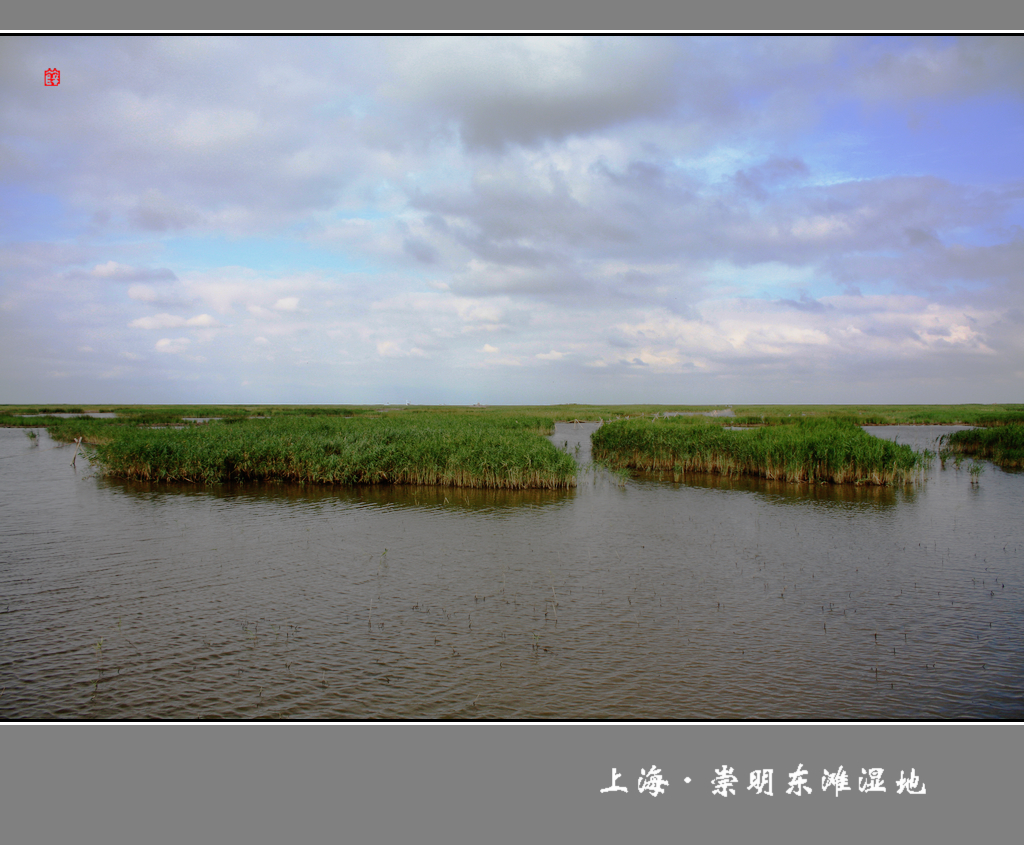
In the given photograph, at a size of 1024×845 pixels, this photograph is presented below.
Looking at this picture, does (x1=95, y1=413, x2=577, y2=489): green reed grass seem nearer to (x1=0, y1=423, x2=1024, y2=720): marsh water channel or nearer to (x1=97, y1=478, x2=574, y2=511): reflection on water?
(x1=97, y1=478, x2=574, y2=511): reflection on water

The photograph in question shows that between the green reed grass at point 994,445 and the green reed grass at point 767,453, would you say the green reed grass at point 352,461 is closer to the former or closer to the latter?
the green reed grass at point 767,453

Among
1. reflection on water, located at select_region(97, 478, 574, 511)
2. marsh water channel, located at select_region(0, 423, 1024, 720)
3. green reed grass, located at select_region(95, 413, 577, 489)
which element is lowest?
marsh water channel, located at select_region(0, 423, 1024, 720)

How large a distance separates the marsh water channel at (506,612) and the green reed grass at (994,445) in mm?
17106

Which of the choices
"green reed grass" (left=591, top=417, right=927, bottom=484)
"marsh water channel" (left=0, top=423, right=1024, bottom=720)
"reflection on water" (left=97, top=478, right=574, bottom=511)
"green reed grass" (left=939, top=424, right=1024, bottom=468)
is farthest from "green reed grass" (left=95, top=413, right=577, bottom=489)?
"green reed grass" (left=939, top=424, right=1024, bottom=468)

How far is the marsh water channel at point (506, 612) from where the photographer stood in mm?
7586

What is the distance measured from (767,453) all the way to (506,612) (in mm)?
19618

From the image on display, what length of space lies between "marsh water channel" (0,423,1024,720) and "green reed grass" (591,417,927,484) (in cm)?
484

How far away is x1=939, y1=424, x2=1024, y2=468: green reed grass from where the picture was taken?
33.2 metres

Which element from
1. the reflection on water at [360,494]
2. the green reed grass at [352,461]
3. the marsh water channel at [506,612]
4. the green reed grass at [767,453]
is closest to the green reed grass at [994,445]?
the green reed grass at [767,453]

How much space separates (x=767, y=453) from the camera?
2647 cm

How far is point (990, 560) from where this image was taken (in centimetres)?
1398

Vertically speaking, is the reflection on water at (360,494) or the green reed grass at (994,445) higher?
the green reed grass at (994,445)

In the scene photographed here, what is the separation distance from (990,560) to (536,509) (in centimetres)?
1179

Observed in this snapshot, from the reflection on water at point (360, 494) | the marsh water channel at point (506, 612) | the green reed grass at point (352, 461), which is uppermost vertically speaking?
the green reed grass at point (352, 461)
